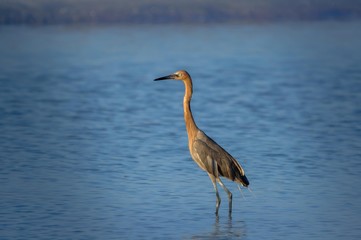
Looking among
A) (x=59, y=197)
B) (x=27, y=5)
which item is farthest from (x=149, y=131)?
(x=27, y=5)

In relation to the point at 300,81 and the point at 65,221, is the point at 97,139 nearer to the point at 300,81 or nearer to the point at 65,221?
the point at 65,221

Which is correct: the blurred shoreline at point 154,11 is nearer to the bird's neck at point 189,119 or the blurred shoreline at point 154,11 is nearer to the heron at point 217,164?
the bird's neck at point 189,119

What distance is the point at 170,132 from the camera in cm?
1484

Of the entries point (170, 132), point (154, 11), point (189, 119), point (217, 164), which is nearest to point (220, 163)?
point (217, 164)

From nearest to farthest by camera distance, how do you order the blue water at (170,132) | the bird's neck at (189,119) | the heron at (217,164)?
the blue water at (170,132) < the heron at (217,164) < the bird's neck at (189,119)

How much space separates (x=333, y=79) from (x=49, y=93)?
19.6ft

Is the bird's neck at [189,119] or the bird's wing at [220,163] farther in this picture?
the bird's neck at [189,119]

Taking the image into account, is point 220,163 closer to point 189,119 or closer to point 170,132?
point 189,119

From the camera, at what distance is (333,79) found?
2141 cm

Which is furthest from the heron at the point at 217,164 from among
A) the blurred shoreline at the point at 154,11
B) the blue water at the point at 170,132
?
the blurred shoreline at the point at 154,11

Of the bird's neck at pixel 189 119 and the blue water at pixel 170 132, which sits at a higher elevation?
the bird's neck at pixel 189 119

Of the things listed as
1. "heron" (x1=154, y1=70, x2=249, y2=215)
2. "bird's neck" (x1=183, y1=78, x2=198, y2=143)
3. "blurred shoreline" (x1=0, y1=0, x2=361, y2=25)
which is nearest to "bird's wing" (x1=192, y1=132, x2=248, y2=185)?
"heron" (x1=154, y1=70, x2=249, y2=215)

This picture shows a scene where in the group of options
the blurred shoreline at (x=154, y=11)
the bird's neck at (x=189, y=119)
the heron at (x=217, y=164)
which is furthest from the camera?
the blurred shoreline at (x=154, y=11)

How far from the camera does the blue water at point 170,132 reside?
31.5 ft
